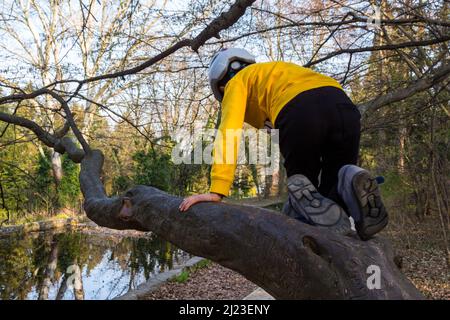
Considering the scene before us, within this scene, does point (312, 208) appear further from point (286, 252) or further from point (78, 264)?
point (78, 264)

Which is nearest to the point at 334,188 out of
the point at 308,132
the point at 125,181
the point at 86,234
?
the point at 308,132

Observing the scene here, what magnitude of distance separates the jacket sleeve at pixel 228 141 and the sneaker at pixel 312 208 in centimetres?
22

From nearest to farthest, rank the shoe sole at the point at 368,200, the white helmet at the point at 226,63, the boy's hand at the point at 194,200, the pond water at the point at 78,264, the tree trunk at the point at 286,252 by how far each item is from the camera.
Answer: the tree trunk at the point at 286,252 → the shoe sole at the point at 368,200 → the boy's hand at the point at 194,200 → the white helmet at the point at 226,63 → the pond water at the point at 78,264

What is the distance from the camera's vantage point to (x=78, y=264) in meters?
9.13

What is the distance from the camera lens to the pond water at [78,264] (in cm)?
739

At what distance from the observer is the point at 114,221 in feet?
5.97

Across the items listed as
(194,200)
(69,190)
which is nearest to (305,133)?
(194,200)

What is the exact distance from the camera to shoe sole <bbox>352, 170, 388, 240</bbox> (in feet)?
4.16

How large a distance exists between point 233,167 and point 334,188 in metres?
0.38

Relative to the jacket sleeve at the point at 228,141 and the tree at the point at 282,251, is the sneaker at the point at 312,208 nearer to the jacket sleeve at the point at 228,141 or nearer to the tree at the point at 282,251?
the tree at the point at 282,251

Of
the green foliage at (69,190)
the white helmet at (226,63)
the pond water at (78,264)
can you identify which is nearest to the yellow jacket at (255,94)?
the white helmet at (226,63)

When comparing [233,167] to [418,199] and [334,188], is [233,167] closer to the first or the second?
[334,188]

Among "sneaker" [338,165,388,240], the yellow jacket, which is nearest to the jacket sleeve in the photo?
the yellow jacket

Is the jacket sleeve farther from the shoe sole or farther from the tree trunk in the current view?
the shoe sole
